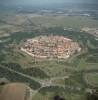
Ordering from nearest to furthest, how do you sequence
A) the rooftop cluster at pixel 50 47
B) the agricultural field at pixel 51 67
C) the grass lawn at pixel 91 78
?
the agricultural field at pixel 51 67 < the grass lawn at pixel 91 78 < the rooftop cluster at pixel 50 47

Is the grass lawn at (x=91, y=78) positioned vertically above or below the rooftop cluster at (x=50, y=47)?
below

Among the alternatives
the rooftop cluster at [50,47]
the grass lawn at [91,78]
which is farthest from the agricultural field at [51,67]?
the rooftop cluster at [50,47]

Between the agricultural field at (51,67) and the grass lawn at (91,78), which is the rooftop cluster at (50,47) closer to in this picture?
the agricultural field at (51,67)

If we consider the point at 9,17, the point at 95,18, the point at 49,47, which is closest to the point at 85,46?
the point at 49,47

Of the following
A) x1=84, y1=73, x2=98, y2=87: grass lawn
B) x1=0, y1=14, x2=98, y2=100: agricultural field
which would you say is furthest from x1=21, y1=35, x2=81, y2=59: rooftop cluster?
x1=84, y1=73, x2=98, y2=87: grass lawn

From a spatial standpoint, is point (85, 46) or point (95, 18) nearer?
point (85, 46)

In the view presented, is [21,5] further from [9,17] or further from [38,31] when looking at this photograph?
[38,31]

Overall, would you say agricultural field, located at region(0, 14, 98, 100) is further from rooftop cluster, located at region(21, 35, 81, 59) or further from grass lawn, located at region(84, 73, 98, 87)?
rooftop cluster, located at region(21, 35, 81, 59)

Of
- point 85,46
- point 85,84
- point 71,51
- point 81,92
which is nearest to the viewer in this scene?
point 81,92

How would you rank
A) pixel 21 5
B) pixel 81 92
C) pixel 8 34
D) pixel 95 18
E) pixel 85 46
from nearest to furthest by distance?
pixel 81 92 < pixel 85 46 < pixel 8 34 < pixel 95 18 < pixel 21 5
